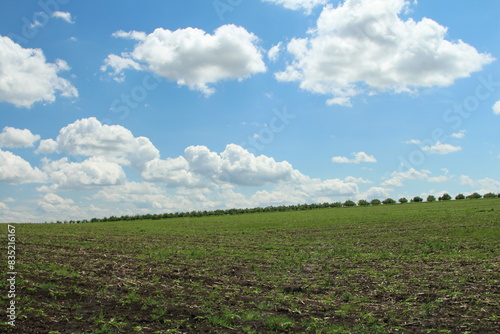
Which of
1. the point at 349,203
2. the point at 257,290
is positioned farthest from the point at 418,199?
the point at 257,290

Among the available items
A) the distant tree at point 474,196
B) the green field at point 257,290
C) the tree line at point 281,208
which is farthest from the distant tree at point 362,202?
the green field at point 257,290

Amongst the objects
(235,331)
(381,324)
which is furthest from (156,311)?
(381,324)

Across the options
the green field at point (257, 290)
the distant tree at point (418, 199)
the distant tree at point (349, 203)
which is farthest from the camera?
the distant tree at point (418, 199)

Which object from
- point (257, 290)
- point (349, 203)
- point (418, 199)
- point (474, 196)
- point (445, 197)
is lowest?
point (257, 290)

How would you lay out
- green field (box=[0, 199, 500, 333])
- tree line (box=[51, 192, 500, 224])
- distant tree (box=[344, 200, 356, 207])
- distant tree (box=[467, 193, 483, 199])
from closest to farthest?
green field (box=[0, 199, 500, 333]) < tree line (box=[51, 192, 500, 224]) < distant tree (box=[467, 193, 483, 199]) < distant tree (box=[344, 200, 356, 207])

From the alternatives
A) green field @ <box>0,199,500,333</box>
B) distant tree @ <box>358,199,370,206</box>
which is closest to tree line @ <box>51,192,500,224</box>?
distant tree @ <box>358,199,370,206</box>

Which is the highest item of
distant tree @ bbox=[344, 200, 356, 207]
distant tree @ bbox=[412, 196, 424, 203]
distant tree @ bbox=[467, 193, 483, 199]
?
distant tree @ bbox=[467, 193, 483, 199]

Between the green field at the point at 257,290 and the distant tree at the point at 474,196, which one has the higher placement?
the distant tree at the point at 474,196

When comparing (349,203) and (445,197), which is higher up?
(445,197)

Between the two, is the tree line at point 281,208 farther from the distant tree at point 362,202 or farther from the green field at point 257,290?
the green field at point 257,290

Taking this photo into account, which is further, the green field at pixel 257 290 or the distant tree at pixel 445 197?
the distant tree at pixel 445 197

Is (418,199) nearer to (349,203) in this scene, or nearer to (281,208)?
(349,203)

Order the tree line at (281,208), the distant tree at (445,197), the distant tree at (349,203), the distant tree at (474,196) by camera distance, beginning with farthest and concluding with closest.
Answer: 1. the distant tree at (445,197)
2. the distant tree at (349,203)
3. the distant tree at (474,196)
4. the tree line at (281,208)

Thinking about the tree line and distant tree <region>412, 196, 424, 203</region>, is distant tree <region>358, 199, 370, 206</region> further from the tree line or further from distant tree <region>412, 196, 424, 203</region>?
distant tree <region>412, 196, 424, 203</region>
